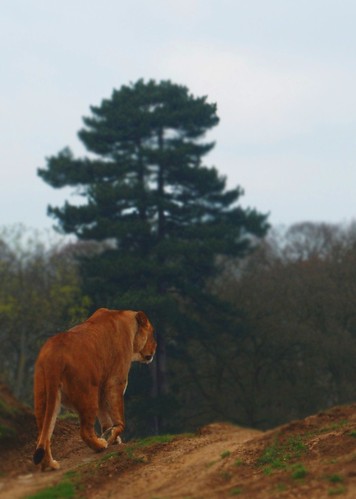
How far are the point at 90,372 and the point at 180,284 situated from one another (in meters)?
27.6

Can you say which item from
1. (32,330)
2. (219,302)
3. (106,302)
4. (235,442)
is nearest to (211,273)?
(219,302)

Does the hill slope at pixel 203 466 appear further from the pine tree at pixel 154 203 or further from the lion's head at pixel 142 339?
the pine tree at pixel 154 203

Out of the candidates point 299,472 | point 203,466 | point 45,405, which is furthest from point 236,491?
point 45,405

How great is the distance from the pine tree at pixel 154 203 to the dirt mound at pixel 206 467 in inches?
982

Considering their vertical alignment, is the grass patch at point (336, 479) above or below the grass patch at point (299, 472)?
below

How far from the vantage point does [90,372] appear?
1216 centimetres

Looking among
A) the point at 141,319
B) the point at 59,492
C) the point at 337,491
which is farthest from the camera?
Answer: the point at 141,319

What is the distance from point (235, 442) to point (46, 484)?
3114 mm

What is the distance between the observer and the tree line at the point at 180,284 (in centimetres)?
3834

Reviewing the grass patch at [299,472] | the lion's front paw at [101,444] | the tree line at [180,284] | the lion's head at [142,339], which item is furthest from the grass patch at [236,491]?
the tree line at [180,284]

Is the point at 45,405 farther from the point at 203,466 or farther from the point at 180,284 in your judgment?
the point at 180,284

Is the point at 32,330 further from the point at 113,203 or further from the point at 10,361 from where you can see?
the point at 113,203

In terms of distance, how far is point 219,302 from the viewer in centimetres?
3931

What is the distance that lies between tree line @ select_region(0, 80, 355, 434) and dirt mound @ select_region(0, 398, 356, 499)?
77.2 feet
